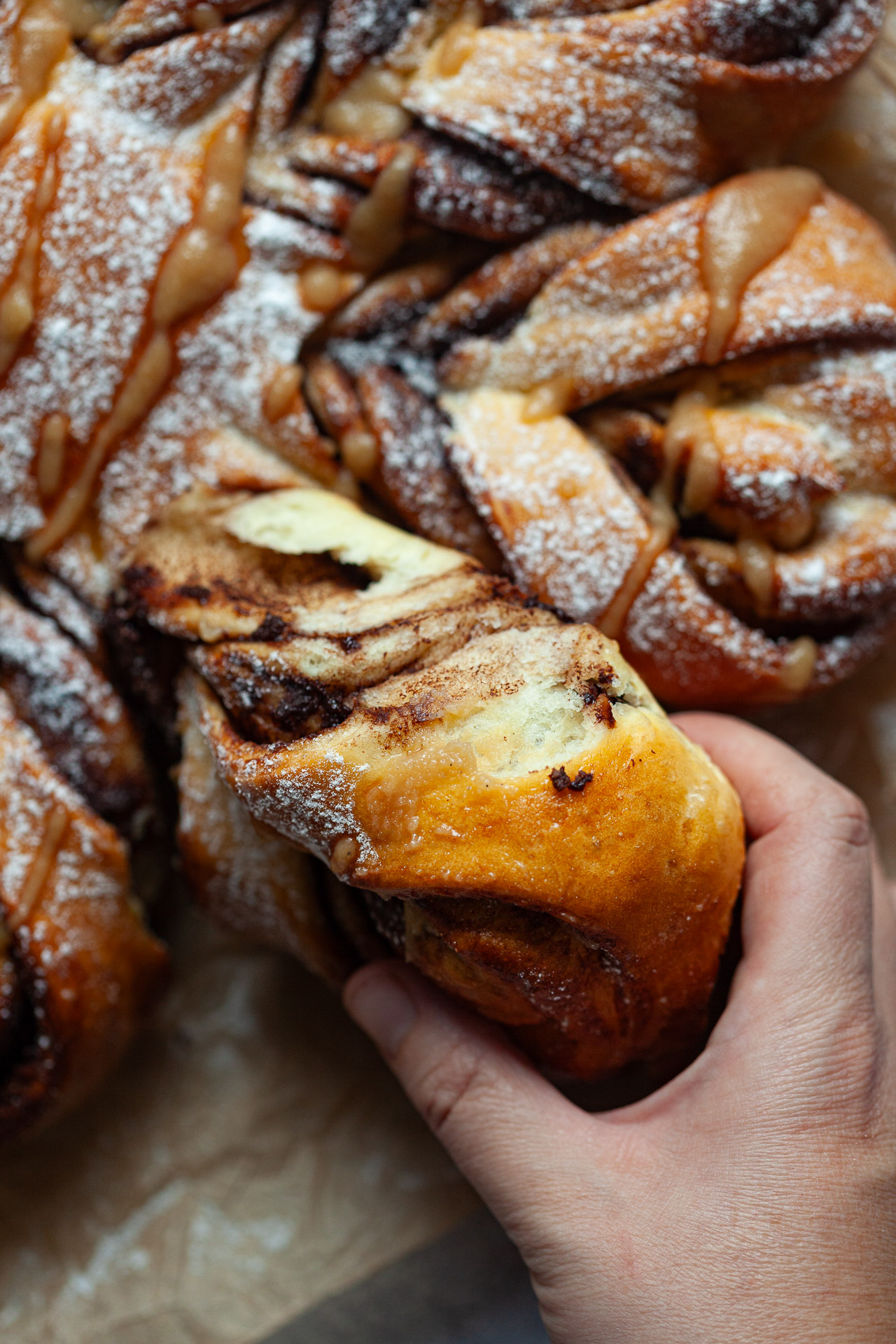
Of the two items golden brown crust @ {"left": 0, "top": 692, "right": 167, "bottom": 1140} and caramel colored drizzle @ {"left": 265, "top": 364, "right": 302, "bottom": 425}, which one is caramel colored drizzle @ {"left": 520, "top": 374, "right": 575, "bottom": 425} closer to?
caramel colored drizzle @ {"left": 265, "top": 364, "right": 302, "bottom": 425}

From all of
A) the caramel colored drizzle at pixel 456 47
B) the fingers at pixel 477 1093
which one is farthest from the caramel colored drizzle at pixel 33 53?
the fingers at pixel 477 1093

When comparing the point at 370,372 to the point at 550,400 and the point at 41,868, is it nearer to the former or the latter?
the point at 550,400

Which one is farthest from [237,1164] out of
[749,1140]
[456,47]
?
[456,47]

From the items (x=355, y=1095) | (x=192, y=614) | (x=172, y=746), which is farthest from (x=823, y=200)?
(x=355, y=1095)

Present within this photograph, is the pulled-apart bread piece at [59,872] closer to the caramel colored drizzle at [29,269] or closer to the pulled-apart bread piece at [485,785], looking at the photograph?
the pulled-apart bread piece at [485,785]

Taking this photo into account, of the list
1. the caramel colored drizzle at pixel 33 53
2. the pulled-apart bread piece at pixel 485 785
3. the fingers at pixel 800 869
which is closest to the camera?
the pulled-apart bread piece at pixel 485 785

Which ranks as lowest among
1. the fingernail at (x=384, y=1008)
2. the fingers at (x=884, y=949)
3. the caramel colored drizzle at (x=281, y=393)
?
the fingers at (x=884, y=949)
